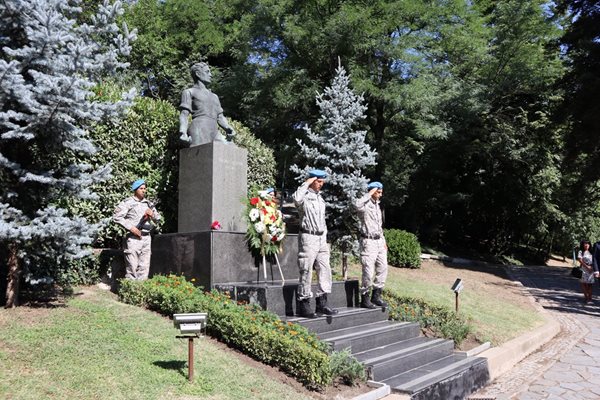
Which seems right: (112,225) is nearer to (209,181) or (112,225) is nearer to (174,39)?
(209,181)

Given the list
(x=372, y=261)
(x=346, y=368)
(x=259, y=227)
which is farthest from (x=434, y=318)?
(x=346, y=368)

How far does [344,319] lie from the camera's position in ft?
25.3

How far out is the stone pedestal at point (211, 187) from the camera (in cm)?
940

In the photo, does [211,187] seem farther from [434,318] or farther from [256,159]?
[434,318]

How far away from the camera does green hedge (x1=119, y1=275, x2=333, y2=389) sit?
5.77 meters

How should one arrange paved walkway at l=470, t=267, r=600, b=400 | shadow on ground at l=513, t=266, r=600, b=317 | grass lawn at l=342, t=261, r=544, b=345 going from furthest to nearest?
shadow on ground at l=513, t=266, r=600, b=317 → grass lawn at l=342, t=261, r=544, b=345 → paved walkway at l=470, t=267, r=600, b=400

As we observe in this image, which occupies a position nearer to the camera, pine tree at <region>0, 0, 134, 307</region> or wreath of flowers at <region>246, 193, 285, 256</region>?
pine tree at <region>0, 0, 134, 307</region>

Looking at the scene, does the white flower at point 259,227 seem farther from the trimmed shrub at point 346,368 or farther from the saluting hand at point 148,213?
the trimmed shrub at point 346,368

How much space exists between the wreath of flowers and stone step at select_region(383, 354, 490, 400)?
10.7ft

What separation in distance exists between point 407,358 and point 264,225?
323 centimetres

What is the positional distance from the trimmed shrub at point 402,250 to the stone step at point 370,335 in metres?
8.51

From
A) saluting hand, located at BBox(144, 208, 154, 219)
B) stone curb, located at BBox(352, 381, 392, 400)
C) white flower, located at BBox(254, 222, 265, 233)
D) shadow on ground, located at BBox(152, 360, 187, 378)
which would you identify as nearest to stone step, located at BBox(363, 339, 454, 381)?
stone curb, located at BBox(352, 381, 392, 400)

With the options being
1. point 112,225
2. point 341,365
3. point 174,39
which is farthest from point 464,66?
point 341,365

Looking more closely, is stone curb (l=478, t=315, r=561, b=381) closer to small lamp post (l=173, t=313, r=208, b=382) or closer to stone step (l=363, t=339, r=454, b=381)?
stone step (l=363, t=339, r=454, b=381)
